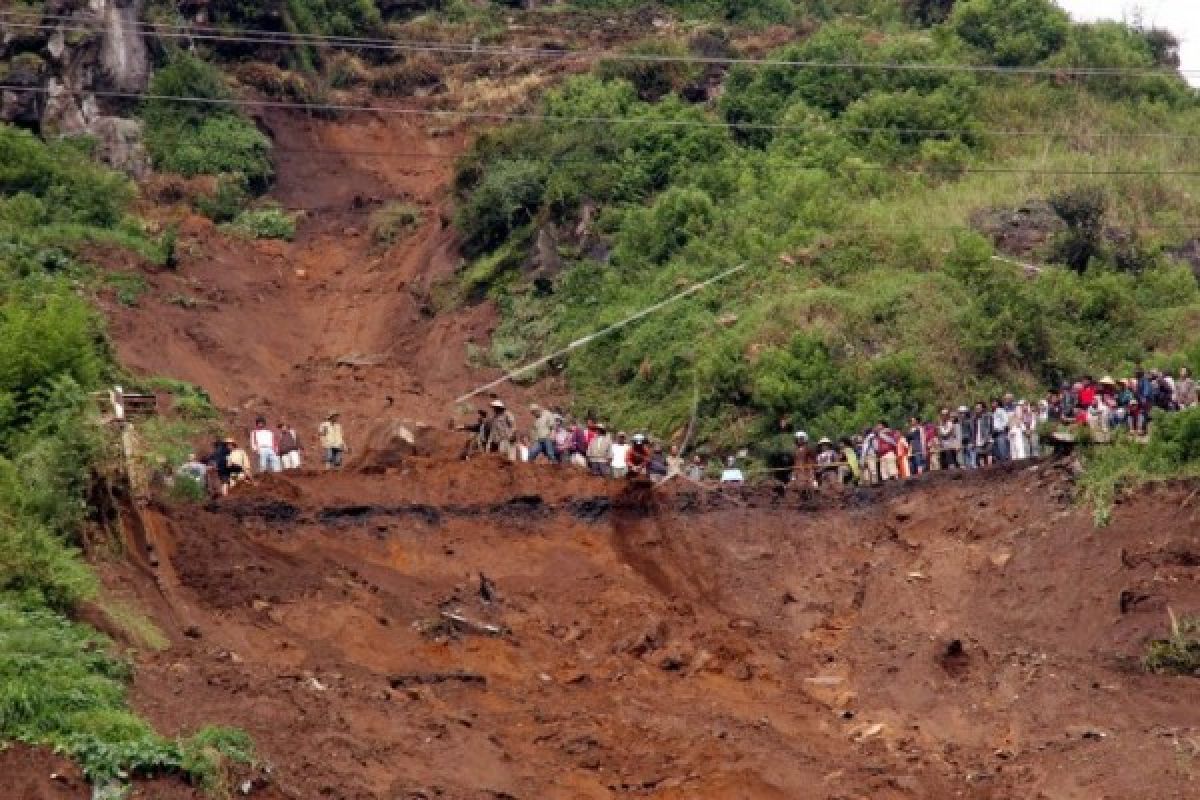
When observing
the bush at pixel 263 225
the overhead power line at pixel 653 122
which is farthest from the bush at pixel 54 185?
the overhead power line at pixel 653 122

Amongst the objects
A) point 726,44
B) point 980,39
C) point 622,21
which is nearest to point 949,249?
point 980,39

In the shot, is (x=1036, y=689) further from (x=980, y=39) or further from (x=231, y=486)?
(x=980, y=39)

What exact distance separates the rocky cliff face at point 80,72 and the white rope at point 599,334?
1491cm

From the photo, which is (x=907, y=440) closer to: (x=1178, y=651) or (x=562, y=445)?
(x=562, y=445)

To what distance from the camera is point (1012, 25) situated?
2365 inches

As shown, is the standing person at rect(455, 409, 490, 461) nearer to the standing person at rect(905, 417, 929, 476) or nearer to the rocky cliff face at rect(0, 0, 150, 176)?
the standing person at rect(905, 417, 929, 476)

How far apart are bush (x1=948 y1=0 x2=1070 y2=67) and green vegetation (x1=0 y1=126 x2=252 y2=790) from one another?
2404 centimetres

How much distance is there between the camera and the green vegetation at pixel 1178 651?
32.8 m

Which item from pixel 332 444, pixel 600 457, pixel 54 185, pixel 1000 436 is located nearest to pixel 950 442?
pixel 1000 436

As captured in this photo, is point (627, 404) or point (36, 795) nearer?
point (36, 795)

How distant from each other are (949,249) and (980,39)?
14521 mm

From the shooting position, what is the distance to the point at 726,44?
211 ft

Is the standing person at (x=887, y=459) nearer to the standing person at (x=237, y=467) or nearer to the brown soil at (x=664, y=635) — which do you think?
the brown soil at (x=664, y=635)

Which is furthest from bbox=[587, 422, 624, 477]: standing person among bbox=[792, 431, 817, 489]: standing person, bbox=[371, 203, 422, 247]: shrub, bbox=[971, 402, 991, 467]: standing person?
bbox=[371, 203, 422, 247]: shrub
